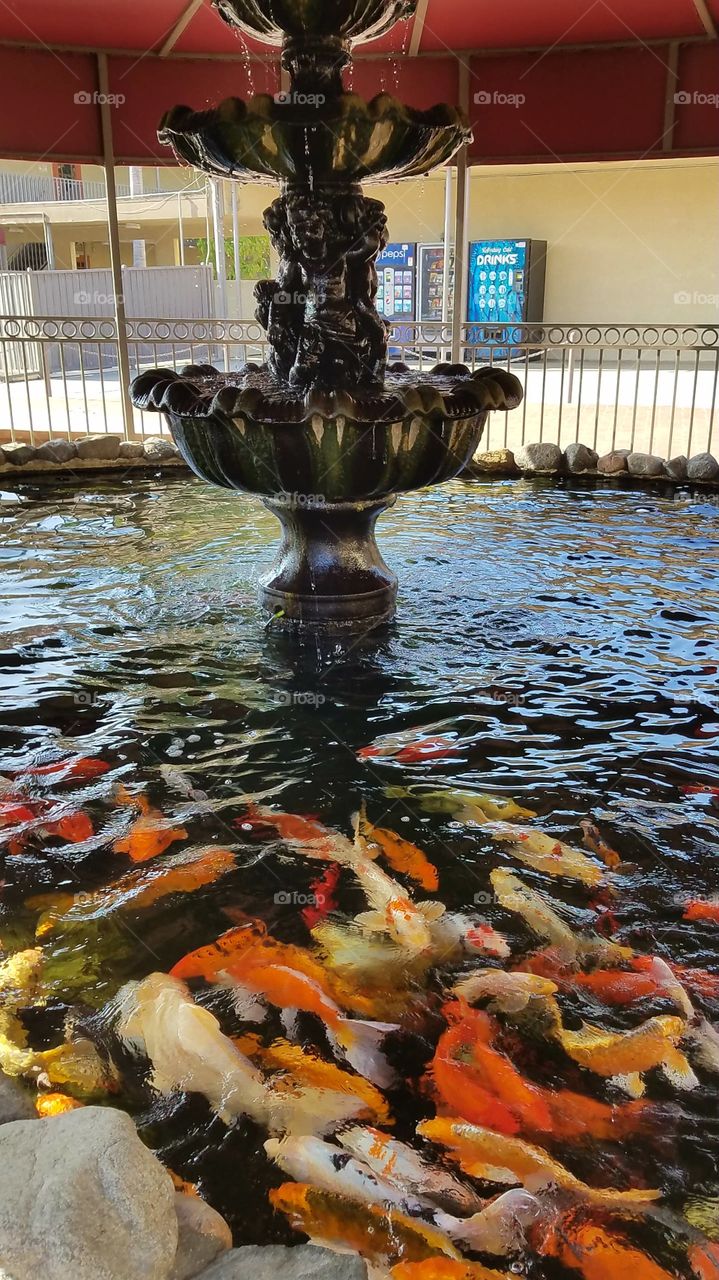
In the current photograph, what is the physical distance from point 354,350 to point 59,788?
10.00ft

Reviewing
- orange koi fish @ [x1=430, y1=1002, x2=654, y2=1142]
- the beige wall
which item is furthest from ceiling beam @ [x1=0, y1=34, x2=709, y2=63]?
orange koi fish @ [x1=430, y1=1002, x2=654, y2=1142]

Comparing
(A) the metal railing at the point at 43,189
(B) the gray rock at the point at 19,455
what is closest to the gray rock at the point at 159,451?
(B) the gray rock at the point at 19,455

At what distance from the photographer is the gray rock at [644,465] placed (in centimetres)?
946

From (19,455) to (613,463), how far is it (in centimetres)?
567

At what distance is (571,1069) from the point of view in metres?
2.52

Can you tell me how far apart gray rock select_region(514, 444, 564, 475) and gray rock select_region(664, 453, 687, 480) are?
100cm

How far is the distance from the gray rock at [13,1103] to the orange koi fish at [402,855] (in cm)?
138

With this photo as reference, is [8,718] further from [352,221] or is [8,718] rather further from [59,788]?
[352,221]

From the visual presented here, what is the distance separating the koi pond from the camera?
220 cm

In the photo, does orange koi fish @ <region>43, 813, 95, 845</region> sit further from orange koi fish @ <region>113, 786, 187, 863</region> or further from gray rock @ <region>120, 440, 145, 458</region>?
gray rock @ <region>120, 440, 145, 458</region>

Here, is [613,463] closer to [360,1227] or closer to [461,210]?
[461,210]

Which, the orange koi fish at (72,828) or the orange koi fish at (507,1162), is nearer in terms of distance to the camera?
the orange koi fish at (507,1162)

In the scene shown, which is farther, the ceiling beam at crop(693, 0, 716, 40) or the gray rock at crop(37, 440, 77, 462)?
the gray rock at crop(37, 440, 77, 462)

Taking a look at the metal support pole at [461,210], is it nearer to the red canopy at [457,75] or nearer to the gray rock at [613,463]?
the red canopy at [457,75]
